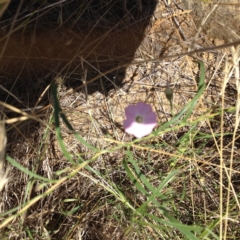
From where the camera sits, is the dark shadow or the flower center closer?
the flower center

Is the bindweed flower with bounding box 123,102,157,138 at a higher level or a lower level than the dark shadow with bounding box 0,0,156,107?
lower

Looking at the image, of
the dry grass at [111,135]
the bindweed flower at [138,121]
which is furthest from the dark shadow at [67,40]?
the bindweed flower at [138,121]

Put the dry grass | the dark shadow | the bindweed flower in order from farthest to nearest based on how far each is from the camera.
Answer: the dark shadow, the dry grass, the bindweed flower

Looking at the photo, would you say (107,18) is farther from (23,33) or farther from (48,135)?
(48,135)

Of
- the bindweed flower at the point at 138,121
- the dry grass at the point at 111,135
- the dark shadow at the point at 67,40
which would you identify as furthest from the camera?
the dark shadow at the point at 67,40

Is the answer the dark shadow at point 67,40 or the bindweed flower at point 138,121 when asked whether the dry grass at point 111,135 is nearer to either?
the dark shadow at point 67,40

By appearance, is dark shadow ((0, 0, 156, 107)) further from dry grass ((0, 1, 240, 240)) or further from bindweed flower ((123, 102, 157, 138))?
bindweed flower ((123, 102, 157, 138))

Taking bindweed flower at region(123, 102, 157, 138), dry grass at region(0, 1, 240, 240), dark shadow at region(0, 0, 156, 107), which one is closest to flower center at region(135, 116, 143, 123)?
bindweed flower at region(123, 102, 157, 138)

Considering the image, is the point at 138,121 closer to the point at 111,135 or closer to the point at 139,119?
the point at 139,119

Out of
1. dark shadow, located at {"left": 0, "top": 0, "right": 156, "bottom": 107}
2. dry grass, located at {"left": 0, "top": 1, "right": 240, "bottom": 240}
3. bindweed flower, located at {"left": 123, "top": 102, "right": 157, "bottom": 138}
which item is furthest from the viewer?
dark shadow, located at {"left": 0, "top": 0, "right": 156, "bottom": 107}
